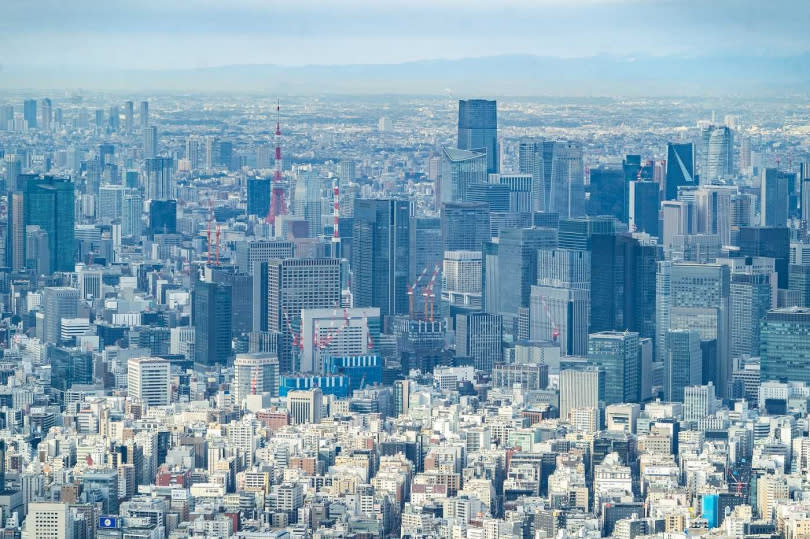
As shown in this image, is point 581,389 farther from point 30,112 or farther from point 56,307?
point 56,307

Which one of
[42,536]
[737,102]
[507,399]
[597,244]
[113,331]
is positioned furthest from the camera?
[597,244]

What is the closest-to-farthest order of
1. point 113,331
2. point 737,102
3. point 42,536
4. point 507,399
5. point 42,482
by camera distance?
1. point 42,536
2. point 42,482
3. point 507,399
4. point 737,102
5. point 113,331

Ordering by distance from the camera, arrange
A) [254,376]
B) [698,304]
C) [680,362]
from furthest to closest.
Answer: [698,304] < [680,362] < [254,376]

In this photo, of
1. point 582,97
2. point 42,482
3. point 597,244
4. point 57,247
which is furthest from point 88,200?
point 42,482

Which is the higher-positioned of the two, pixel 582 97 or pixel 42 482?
pixel 582 97

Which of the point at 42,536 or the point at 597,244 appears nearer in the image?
the point at 42,536

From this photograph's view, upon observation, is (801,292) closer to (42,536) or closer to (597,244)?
(597,244)

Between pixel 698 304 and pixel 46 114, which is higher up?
pixel 46 114

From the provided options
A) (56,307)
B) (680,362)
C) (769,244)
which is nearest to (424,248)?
(769,244)
